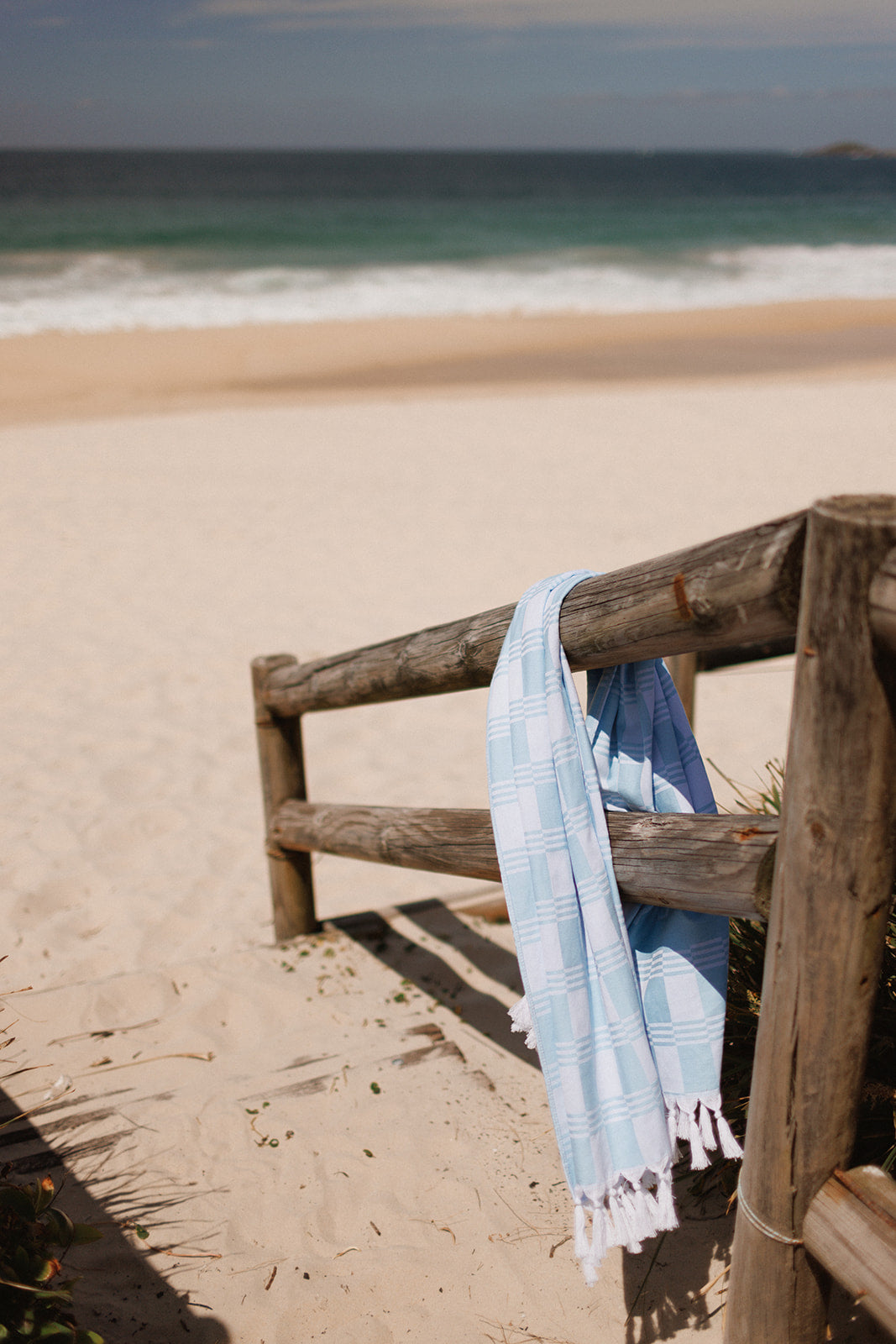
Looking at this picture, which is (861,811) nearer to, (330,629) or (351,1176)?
(351,1176)

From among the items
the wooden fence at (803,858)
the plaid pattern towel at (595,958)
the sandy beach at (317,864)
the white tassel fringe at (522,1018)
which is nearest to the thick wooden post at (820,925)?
the wooden fence at (803,858)

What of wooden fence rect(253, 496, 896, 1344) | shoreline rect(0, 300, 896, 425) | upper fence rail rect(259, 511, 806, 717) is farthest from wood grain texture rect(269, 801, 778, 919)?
shoreline rect(0, 300, 896, 425)

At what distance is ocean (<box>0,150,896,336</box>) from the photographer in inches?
812

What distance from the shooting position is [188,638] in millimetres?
5887

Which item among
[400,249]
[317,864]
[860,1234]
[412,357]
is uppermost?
[400,249]

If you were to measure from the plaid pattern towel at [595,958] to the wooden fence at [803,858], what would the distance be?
0.07 m

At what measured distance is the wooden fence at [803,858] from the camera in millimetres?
1105

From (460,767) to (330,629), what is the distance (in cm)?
183

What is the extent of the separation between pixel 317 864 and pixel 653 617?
281 centimetres

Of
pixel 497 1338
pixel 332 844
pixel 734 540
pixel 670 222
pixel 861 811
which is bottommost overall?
pixel 497 1338

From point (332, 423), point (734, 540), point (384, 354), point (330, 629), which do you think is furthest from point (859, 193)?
point (734, 540)

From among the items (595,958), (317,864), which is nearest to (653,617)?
(595,958)

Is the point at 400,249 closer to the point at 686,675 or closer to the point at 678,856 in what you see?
the point at 686,675

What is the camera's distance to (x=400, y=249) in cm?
2908
